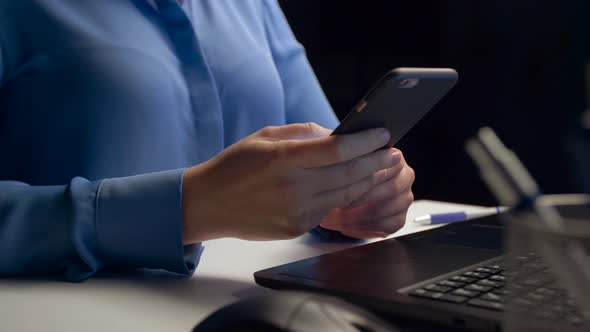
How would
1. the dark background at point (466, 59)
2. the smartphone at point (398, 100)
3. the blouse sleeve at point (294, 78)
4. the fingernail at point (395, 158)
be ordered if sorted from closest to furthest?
the smartphone at point (398, 100) < the fingernail at point (395, 158) < the blouse sleeve at point (294, 78) < the dark background at point (466, 59)

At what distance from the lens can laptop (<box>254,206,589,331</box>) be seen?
0.72 feet

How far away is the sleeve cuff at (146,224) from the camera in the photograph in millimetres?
545

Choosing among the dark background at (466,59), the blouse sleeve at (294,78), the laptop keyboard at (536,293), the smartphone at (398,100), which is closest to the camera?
the laptop keyboard at (536,293)

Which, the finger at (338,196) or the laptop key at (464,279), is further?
the finger at (338,196)

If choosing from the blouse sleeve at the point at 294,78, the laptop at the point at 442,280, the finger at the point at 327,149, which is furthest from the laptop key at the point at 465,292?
the blouse sleeve at the point at 294,78

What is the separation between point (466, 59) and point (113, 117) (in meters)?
1.56

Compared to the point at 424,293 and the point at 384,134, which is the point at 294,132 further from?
the point at 424,293

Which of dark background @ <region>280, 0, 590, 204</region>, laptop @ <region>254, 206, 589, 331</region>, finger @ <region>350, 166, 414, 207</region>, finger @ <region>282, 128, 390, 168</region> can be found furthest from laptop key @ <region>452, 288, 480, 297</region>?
dark background @ <region>280, 0, 590, 204</region>

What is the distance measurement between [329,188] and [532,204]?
0.36 meters

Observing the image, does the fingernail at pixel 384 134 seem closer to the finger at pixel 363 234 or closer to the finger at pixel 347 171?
the finger at pixel 347 171

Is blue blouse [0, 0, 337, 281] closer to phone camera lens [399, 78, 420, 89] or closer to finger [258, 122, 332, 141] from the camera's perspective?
finger [258, 122, 332, 141]

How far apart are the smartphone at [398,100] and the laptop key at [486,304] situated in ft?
0.61

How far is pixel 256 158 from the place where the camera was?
53cm

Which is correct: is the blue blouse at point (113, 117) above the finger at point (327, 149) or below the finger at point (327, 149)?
below
